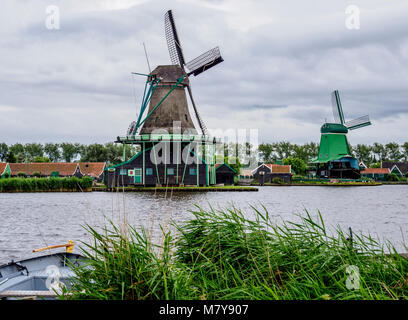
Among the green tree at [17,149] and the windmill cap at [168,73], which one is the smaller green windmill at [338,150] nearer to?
the windmill cap at [168,73]

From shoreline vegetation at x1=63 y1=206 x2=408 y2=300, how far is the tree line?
183 feet

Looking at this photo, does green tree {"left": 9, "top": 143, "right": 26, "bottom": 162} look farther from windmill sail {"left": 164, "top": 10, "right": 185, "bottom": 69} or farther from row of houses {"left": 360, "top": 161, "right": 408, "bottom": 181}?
row of houses {"left": 360, "top": 161, "right": 408, "bottom": 181}

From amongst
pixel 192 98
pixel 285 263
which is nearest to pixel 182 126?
pixel 192 98

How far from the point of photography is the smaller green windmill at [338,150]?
55969 millimetres

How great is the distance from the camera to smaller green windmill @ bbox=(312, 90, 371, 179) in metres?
56.0

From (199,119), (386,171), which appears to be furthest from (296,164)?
(199,119)

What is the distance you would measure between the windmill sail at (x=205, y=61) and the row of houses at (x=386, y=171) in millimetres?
46185

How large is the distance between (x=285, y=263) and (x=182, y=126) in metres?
31.2

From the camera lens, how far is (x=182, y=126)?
34906 millimetres

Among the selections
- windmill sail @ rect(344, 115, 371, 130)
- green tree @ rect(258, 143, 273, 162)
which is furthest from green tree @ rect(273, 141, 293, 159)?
windmill sail @ rect(344, 115, 371, 130)

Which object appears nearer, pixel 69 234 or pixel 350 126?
pixel 69 234
